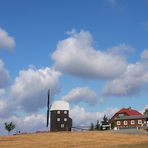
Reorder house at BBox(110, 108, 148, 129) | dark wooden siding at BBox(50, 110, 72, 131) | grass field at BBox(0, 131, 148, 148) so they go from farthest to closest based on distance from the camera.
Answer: house at BBox(110, 108, 148, 129) < dark wooden siding at BBox(50, 110, 72, 131) < grass field at BBox(0, 131, 148, 148)

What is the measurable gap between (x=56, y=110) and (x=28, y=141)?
2086 inches

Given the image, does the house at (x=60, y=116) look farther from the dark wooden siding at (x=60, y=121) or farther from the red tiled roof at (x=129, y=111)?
the red tiled roof at (x=129, y=111)

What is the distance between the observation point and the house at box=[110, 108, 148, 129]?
15862 cm

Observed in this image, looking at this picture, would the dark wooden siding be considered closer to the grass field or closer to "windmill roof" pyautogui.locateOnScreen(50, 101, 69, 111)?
"windmill roof" pyautogui.locateOnScreen(50, 101, 69, 111)

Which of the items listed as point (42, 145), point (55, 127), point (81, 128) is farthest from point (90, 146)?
point (55, 127)

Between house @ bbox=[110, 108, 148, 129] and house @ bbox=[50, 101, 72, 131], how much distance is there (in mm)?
44570

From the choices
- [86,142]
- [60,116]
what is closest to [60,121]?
[60,116]

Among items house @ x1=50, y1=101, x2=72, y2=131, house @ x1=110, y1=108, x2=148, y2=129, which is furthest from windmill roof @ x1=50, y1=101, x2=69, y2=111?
house @ x1=110, y1=108, x2=148, y2=129

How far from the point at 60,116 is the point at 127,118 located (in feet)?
191

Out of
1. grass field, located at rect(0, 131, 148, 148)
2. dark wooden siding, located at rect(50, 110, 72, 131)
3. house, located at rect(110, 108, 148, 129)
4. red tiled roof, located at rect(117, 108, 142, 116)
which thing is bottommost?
grass field, located at rect(0, 131, 148, 148)

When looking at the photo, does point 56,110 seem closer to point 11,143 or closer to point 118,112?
point 11,143

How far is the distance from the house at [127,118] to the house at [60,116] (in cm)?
4457

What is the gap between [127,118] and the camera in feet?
546

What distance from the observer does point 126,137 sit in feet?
216
